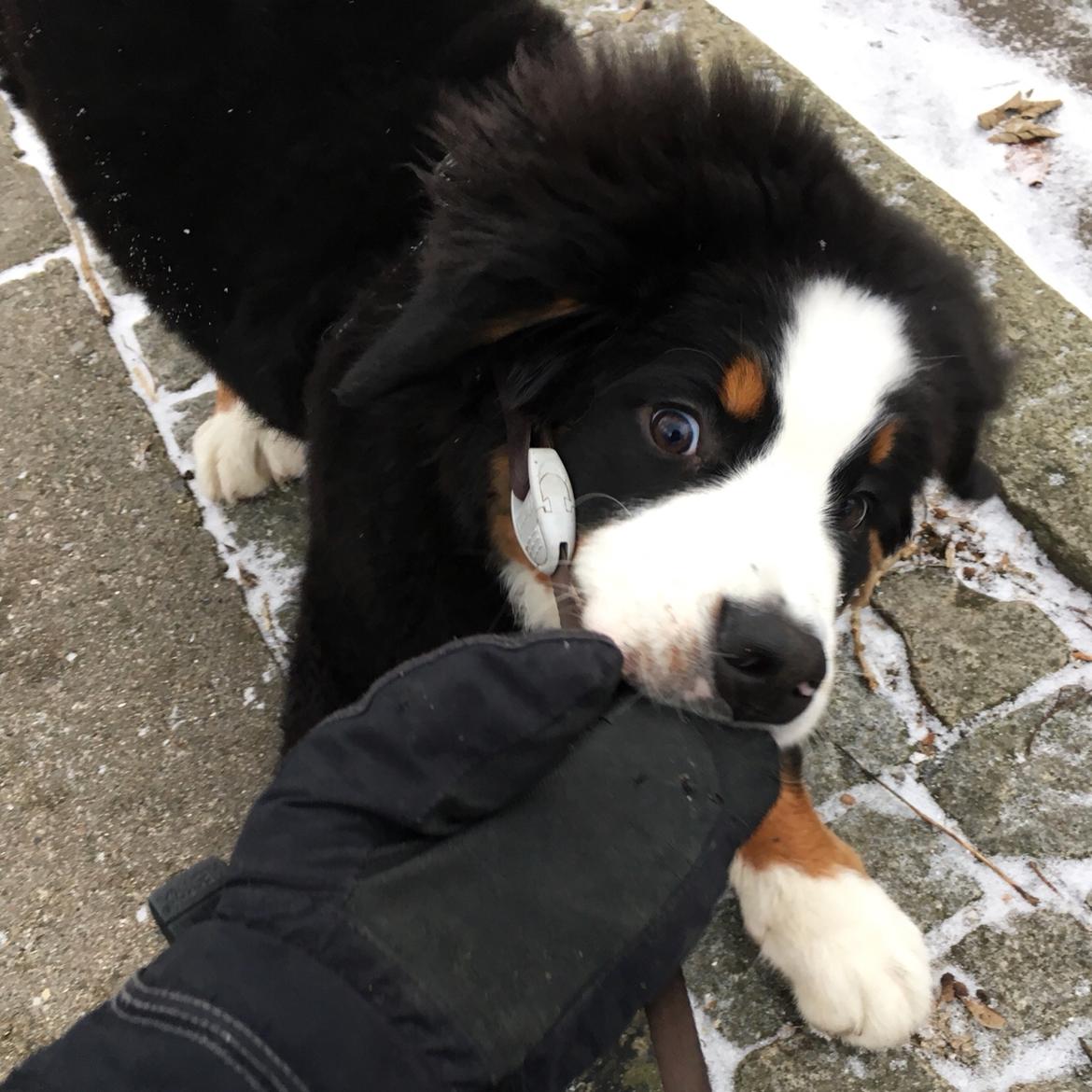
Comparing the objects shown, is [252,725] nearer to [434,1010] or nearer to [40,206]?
[434,1010]

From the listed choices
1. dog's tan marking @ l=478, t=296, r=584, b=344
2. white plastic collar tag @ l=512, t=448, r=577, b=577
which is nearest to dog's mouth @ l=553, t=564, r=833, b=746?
white plastic collar tag @ l=512, t=448, r=577, b=577

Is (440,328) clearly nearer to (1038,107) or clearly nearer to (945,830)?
(945,830)

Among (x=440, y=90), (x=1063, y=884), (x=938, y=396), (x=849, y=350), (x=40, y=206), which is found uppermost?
(x=440, y=90)

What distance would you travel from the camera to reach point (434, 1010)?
1070mm

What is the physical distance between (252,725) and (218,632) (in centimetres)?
27

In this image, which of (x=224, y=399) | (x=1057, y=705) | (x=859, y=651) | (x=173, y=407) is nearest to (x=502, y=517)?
(x=859, y=651)

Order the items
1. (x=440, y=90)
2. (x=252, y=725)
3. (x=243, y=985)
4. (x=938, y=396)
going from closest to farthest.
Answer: (x=243, y=985), (x=938, y=396), (x=440, y=90), (x=252, y=725)

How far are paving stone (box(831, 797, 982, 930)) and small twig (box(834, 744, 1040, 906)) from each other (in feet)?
0.05

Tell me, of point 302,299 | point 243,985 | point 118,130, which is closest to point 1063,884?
point 243,985

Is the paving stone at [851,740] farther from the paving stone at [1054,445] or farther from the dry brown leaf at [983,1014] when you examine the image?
the paving stone at [1054,445]

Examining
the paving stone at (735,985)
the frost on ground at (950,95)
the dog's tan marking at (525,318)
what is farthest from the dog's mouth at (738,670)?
the frost on ground at (950,95)

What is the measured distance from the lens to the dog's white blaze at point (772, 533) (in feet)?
4.30

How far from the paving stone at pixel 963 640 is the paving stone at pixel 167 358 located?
200 cm

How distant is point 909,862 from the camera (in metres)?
2.04
